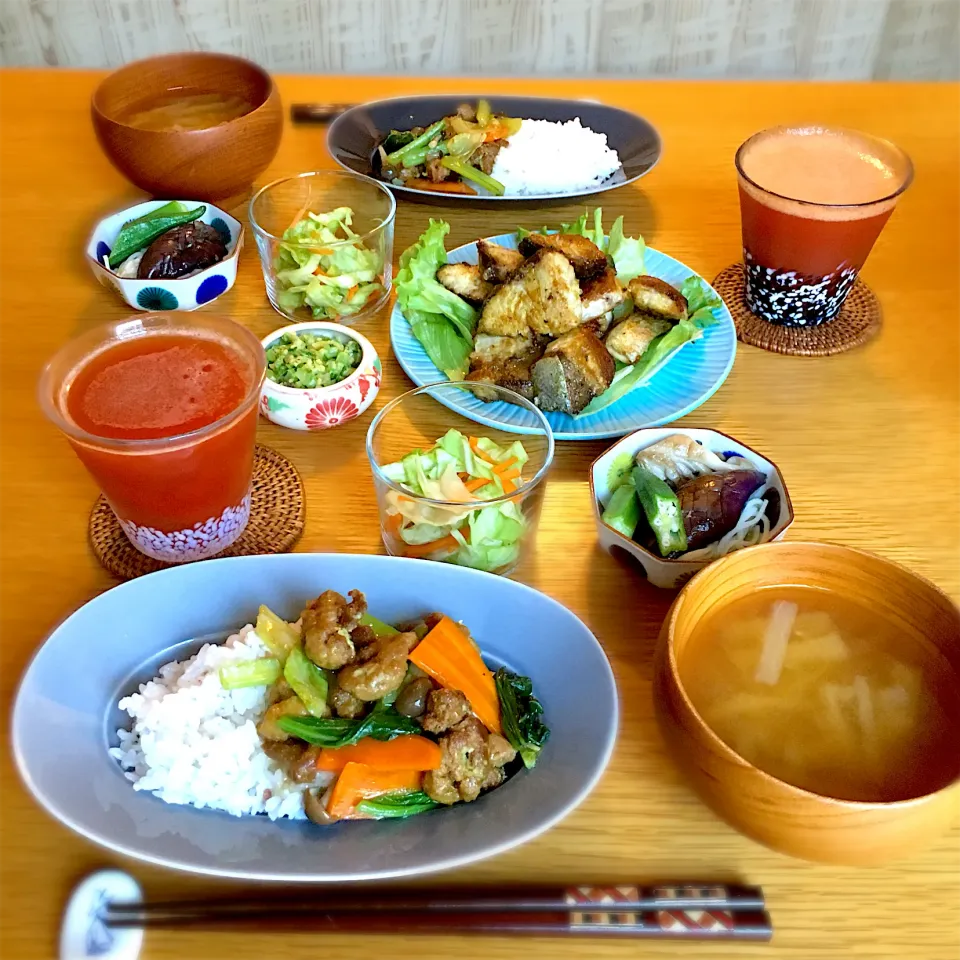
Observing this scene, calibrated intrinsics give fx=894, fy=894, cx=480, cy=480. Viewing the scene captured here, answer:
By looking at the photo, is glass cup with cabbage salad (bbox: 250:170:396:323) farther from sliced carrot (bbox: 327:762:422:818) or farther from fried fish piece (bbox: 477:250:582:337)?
sliced carrot (bbox: 327:762:422:818)

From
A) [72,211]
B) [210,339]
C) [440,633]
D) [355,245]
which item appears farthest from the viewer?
[72,211]

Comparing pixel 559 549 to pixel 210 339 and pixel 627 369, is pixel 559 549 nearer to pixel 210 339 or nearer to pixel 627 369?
pixel 627 369

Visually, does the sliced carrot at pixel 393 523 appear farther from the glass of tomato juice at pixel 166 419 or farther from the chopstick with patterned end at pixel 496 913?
the chopstick with patterned end at pixel 496 913

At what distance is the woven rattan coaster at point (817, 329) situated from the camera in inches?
58.1

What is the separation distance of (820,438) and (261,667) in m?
0.87

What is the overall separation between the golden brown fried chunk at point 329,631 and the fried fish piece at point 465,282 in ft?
2.25

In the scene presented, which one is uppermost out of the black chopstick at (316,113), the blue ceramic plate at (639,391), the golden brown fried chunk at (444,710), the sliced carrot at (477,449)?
the black chopstick at (316,113)

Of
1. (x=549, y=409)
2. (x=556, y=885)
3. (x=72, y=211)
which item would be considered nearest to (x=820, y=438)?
(x=549, y=409)

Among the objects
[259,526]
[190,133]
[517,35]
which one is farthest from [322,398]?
[517,35]

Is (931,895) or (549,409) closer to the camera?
(931,895)

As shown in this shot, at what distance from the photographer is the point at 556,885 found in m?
0.84

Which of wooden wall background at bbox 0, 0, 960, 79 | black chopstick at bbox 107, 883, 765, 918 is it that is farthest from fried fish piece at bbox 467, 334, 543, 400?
wooden wall background at bbox 0, 0, 960, 79

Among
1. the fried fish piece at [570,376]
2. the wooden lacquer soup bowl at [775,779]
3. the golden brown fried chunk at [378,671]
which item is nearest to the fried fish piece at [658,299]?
the fried fish piece at [570,376]

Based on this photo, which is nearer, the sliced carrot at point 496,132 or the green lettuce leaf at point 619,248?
the green lettuce leaf at point 619,248
